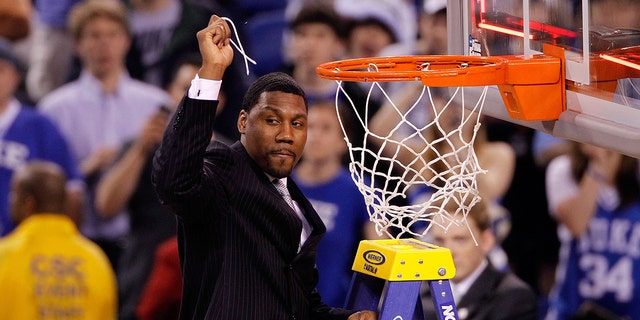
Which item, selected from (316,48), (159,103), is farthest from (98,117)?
(316,48)

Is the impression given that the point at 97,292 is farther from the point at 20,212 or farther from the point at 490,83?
the point at 490,83

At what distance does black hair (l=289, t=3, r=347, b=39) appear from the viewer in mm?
7488

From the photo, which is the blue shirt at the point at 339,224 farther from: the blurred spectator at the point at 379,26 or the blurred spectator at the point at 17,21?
the blurred spectator at the point at 17,21

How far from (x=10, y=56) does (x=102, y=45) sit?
639mm

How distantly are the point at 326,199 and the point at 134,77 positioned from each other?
5.31ft

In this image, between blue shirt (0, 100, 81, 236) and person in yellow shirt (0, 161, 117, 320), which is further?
blue shirt (0, 100, 81, 236)

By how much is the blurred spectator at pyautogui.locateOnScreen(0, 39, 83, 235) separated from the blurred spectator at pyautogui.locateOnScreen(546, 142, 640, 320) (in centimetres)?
317

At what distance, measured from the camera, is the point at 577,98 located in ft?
12.4

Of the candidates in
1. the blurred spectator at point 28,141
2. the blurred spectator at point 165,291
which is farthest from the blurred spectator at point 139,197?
the blurred spectator at point 165,291

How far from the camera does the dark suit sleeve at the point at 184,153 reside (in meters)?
3.36

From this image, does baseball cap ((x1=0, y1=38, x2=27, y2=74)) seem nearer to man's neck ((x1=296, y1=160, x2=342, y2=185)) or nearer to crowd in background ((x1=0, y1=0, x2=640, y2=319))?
crowd in background ((x1=0, y1=0, x2=640, y2=319))

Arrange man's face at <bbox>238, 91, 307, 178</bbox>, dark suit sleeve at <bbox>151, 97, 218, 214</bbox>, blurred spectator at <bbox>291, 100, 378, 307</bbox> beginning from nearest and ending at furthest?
dark suit sleeve at <bbox>151, 97, 218, 214</bbox>
man's face at <bbox>238, 91, 307, 178</bbox>
blurred spectator at <bbox>291, 100, 378, 307</bbox>

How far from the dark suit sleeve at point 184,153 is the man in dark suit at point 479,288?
112 inches

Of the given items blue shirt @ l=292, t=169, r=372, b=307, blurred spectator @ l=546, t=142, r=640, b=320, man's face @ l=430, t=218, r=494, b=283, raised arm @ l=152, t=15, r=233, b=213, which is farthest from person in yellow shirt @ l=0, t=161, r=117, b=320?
raised arm @ l=152, t=15, r=233, b=213
